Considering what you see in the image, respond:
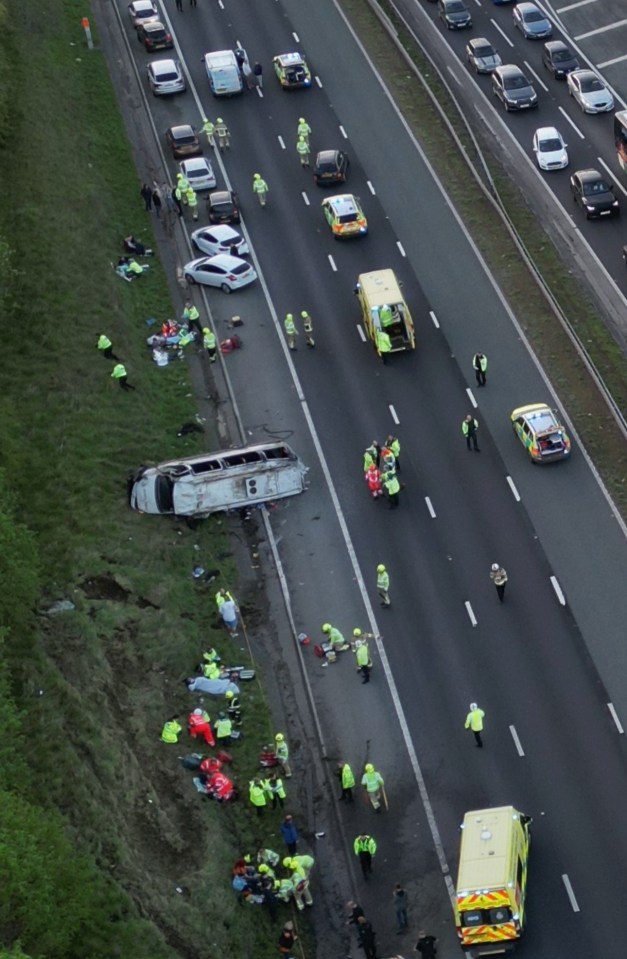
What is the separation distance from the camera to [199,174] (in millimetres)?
77125

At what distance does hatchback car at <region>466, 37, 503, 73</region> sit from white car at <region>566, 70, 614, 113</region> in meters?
4.11

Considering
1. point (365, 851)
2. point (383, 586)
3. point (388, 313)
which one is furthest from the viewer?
point (388, 313)

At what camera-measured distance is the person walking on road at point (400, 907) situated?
44.8 metres

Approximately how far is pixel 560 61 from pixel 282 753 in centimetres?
4592

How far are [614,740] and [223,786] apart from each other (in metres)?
10.4

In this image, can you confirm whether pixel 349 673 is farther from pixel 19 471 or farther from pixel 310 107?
pixel 310 107

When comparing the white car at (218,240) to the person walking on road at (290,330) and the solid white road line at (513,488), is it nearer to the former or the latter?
the person walking on road at (290,330)

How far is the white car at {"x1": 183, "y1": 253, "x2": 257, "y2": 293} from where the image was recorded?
70500 millimetres

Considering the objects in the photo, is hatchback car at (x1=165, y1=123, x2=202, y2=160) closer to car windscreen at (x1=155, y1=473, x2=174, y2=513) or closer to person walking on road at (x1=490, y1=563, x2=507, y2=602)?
car windscreen at (x1=155, y1=473, x2=174, y2=513)

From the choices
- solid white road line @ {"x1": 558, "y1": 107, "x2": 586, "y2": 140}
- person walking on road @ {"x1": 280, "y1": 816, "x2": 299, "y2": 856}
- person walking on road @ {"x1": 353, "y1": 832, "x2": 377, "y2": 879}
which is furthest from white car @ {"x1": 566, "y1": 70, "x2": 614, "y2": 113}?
Result: person walking on road @ {"x1": 353, "y1": 832, "x2": 377, "y2": 879}

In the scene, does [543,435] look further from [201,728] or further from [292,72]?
[292,72]

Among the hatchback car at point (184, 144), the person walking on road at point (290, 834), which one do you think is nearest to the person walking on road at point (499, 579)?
the person walking on road at point (290, 834)

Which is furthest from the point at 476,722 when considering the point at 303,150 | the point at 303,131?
the point at 303,131

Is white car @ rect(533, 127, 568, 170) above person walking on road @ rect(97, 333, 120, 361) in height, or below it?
below
